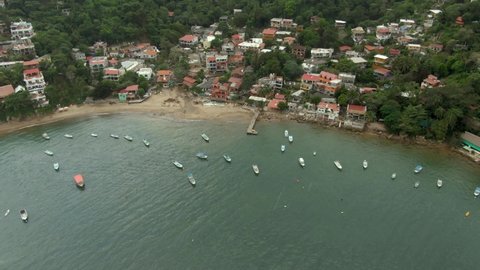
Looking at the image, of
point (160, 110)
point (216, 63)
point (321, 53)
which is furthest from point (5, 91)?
point (321, 53)

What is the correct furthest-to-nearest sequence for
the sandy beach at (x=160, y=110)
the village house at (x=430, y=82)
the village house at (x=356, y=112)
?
the sandy beach at (x=160, y=110)
the village house at (x=430, y=82)
the village house at (x=356, y=112)

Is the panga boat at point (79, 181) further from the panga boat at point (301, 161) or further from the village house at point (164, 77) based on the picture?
the village house at point (164, 77)

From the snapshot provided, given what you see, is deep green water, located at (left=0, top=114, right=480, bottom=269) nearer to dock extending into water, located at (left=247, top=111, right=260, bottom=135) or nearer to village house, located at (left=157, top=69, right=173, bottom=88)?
dock extending into water, located at (left=247, top=111, right=260, bottom=135)

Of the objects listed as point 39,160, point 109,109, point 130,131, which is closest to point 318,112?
point 130,131

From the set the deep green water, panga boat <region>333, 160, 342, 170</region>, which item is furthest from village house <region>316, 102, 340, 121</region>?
panga boat <region>333, 160, 342, 170</region>

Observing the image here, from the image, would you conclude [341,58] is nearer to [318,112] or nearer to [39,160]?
[318,112]

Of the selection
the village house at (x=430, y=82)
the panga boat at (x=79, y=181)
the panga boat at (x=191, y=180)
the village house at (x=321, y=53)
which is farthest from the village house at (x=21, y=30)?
the village house at (x=430, y=82)
